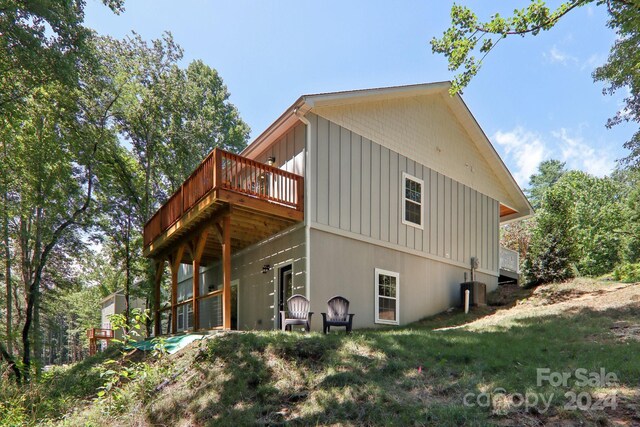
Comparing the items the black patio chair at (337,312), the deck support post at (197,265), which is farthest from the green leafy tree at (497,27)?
the deck support post at (197,265)

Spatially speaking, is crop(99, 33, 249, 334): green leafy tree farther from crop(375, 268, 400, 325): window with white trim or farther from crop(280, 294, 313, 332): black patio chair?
crop(280, 294, 313, 332): black patio chair

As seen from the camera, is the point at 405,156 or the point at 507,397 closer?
the point at 507,397

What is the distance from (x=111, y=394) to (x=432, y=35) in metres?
9.27

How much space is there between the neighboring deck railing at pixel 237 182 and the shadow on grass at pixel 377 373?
3.11m

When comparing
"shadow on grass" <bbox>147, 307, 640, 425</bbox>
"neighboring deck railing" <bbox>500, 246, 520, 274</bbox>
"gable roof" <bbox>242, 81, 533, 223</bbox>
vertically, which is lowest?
"shadow on grass" <bbox>147, 307, 640, 425</bbox>

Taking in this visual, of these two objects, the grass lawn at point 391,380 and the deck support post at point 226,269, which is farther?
the deck support post at point 226,269

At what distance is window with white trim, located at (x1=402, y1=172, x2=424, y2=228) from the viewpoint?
1152cm

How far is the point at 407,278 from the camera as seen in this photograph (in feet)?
37.0

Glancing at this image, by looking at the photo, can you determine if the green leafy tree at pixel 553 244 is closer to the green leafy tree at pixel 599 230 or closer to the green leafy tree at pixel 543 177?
the green leafy tree at pixel 599 230

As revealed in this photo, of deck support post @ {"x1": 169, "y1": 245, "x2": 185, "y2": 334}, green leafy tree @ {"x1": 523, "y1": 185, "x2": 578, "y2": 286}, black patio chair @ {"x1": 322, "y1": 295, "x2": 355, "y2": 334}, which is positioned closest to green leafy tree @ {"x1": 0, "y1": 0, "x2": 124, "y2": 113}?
deck support post @ {"x1": 169, "y1": 245, "x2": 185, "y2": 334}

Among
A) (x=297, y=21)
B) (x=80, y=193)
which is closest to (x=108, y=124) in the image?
(x=80, y=193)

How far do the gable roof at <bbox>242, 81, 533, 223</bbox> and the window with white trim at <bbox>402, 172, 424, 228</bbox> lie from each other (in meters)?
1.51

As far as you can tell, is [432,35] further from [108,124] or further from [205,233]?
[108,124]

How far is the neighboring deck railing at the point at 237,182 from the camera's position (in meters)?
8.26
